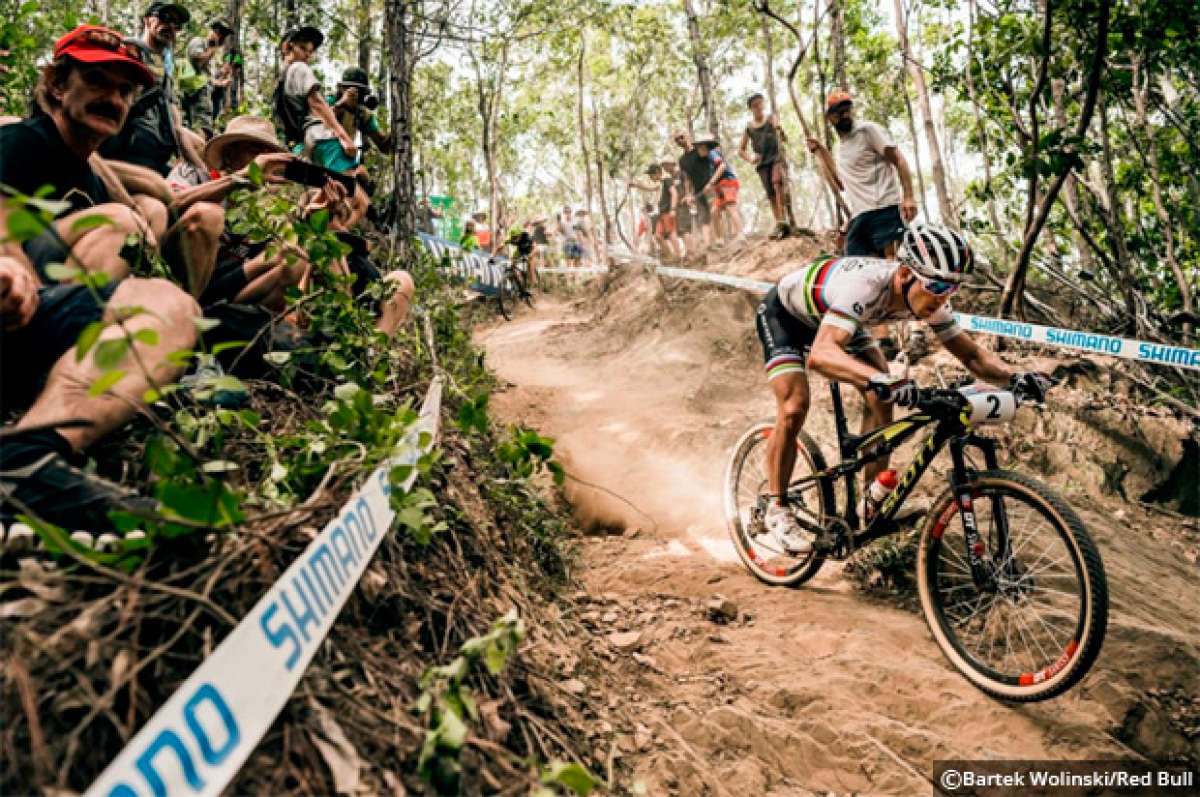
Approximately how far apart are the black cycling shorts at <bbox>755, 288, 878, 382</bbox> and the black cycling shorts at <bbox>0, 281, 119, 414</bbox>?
337 centimetres

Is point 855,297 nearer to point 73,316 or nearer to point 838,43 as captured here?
point 73,316

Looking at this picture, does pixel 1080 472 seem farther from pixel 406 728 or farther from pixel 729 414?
pixel 406 728

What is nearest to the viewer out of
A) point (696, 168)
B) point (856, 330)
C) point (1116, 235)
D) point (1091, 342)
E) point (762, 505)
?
point (856, 330)

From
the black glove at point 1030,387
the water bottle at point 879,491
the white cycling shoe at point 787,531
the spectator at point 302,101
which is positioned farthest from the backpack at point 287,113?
the black glove at point 1030,387

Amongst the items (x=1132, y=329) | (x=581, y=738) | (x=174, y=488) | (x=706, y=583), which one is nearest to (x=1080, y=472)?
(x=1132, y=329)

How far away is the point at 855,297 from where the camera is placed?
12.8ft

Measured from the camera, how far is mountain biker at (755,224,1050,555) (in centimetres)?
358

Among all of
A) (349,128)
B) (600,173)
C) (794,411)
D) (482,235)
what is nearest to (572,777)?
(794,411)

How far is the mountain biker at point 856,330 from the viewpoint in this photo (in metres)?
3.58

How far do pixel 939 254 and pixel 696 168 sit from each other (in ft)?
35.0

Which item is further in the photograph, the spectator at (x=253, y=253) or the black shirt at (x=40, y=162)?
the spectator at (x=253, y=253)

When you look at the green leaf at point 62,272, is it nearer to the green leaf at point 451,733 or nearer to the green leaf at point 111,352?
the green leaf at point 111,352

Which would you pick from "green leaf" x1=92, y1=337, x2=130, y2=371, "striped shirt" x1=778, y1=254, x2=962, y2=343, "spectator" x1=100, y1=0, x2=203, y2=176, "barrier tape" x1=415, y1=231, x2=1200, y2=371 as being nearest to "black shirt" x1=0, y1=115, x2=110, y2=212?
"spectator" x1=100, y1=0, x2=203, y2=176

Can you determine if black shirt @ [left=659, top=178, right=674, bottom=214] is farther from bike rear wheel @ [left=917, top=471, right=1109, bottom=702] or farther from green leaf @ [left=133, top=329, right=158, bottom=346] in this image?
green leaf @ [left=133, top=329, right=158, bottom=346]
